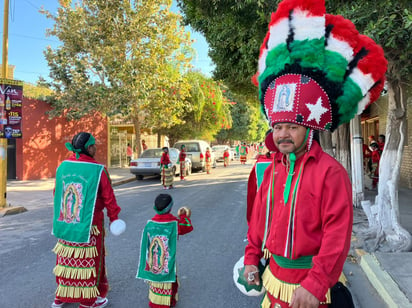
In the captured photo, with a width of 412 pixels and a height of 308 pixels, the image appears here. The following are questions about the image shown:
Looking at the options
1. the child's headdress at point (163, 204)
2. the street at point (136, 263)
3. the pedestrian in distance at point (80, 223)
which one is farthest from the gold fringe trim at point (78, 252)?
the child's headdress at point (163, 204)

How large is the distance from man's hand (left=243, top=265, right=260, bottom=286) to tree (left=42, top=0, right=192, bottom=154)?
1243cm

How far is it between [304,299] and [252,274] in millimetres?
393

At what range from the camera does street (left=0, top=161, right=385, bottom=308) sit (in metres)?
3.38

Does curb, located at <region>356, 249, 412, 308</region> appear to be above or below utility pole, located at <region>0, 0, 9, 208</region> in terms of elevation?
below

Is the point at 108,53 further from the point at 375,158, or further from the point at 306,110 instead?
the point at 306,110

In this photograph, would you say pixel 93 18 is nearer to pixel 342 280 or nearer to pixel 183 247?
pixel 183 247

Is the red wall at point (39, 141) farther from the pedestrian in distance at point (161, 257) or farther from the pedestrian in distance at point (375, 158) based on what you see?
the pedestrian in distance at point (375, 158)

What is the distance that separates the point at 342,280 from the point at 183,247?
3.48m

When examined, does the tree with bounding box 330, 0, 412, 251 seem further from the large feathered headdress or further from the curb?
the large feathered headdress

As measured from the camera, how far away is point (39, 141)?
14953 mm

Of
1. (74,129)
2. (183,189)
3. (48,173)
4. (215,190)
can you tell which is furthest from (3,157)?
(74,129)

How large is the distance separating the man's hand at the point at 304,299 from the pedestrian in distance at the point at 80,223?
6.44 ft

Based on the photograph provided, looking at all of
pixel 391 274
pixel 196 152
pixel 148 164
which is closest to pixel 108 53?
pixel 148 164

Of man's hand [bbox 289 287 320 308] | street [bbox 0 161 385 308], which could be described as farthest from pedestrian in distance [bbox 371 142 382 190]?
man's hand [bbox 289 287 320 308]
